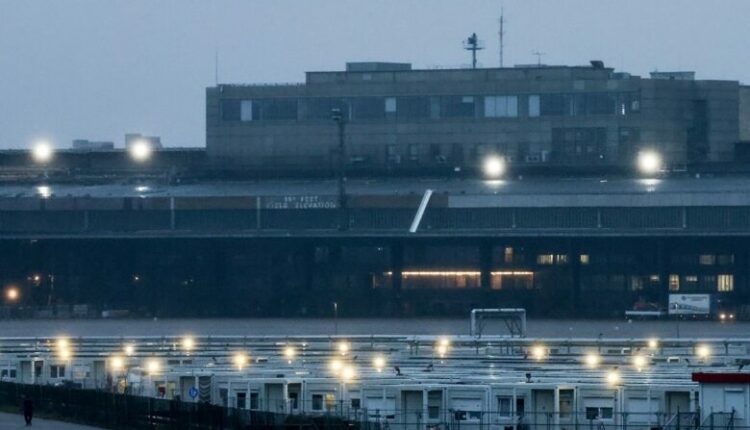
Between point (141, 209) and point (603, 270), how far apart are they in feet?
69.7

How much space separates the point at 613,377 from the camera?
6412 centimetres

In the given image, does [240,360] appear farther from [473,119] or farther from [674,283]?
[473,119]

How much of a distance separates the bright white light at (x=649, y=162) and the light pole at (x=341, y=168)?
554 inches

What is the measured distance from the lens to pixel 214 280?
355ft

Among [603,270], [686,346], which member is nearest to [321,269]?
[603,270]

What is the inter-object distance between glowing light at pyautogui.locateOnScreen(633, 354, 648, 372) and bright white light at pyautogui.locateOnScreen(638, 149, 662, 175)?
40.8 meters

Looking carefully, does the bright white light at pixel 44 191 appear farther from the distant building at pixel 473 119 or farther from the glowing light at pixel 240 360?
the glowing light at pixel 240 360

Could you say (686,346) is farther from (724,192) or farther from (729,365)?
(724,192)

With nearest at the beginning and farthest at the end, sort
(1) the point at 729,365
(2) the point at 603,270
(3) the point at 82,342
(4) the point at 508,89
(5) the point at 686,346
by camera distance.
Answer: (1) the point at 729,365, (5) the point at 686,346, (3) the point at 82,342, (2) the point at 603,270, (4) the point at 508,89

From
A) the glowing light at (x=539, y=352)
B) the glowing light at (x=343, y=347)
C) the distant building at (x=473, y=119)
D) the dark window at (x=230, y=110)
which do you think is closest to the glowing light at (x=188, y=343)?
the glowing light at (x=343, y=347)

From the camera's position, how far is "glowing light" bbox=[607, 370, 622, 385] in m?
62.4

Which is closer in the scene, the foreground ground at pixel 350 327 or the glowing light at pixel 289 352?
the glowing light at pixel 289 352

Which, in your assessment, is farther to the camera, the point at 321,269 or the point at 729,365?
the point at 321,269

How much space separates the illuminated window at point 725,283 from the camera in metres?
102
